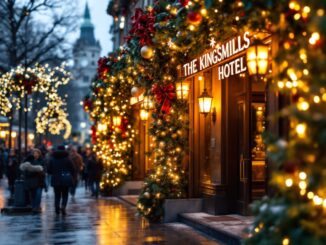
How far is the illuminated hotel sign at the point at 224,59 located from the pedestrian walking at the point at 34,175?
5.18 metres

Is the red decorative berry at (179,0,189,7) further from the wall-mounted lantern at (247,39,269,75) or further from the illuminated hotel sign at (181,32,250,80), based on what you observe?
the wall-mounted lantern at (247,39,269,75)

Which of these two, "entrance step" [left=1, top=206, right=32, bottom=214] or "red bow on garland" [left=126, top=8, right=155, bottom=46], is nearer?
"red bow on garland" [left=126, top=8, right=155, bottom=46]

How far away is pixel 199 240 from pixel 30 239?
317 centimetres

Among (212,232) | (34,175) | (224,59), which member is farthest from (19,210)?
(224,59)

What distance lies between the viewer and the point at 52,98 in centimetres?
2286

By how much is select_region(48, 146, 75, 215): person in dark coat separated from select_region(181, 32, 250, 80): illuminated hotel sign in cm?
453

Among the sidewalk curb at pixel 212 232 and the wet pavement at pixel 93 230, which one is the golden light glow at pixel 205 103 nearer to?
the sidewalk curb at pixel 212 232

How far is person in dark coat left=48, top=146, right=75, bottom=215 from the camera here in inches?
655

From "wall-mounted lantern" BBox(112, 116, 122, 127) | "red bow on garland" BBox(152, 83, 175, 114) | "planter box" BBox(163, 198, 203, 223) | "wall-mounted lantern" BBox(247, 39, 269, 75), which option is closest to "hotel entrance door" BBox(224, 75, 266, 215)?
"planter box" BBox(163, 198, 203, 223)

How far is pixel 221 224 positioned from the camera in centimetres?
1221

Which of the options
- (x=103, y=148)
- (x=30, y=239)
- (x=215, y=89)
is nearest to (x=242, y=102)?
(x=215, y=89)

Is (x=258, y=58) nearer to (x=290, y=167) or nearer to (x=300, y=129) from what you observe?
(x=300, y=129)

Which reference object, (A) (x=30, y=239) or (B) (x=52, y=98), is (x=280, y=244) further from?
(B) (x=52, y=98)

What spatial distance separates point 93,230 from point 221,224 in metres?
2.75
